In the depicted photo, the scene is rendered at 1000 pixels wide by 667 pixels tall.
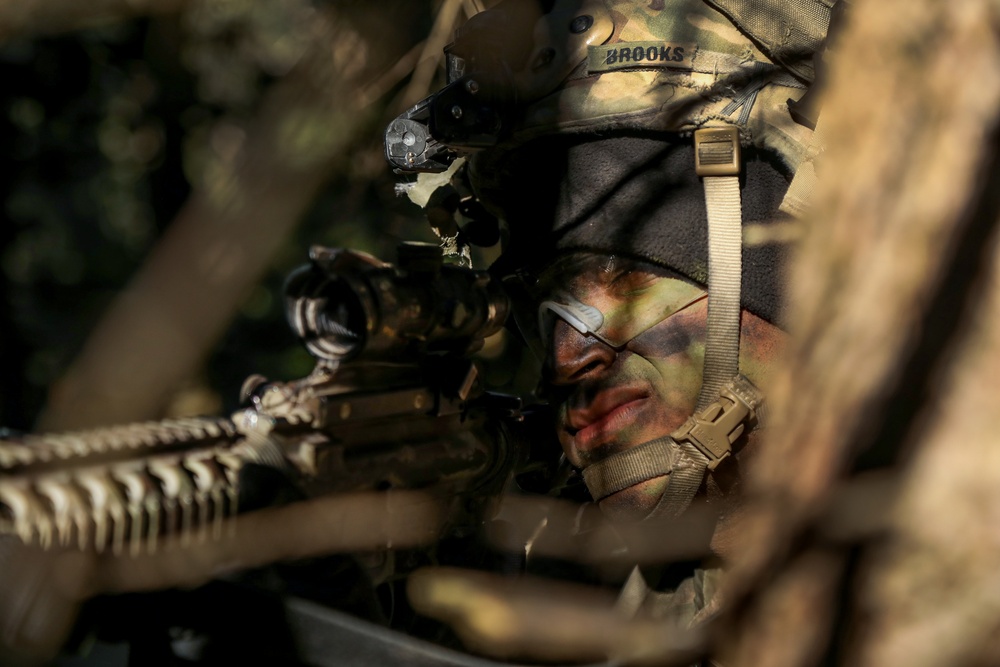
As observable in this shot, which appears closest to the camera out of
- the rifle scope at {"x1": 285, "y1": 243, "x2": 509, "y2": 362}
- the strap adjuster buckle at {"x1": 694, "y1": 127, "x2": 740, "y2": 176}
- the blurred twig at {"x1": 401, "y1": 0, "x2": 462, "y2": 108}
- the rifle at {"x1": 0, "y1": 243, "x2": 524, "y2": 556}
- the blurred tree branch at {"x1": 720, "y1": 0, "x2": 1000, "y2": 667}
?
the blurred tree branch at {"x1": 720, "y1": 0, "x2": 1000, "y2": 667}

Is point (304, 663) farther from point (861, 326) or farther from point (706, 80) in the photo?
point (706, 80)

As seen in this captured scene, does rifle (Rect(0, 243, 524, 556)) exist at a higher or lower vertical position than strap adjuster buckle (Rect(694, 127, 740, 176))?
lower

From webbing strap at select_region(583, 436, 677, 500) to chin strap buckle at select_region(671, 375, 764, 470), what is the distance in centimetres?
4

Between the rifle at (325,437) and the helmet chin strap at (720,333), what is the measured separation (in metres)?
0.26

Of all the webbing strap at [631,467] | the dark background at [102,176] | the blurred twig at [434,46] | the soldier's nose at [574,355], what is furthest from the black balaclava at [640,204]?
the dark background at [102,176]

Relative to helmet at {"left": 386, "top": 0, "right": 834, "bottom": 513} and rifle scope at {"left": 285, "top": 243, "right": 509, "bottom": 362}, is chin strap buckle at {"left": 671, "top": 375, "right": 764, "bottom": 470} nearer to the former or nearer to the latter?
helmet at {"left": 386, "top": 0, "right": 834, "bottom": 513}

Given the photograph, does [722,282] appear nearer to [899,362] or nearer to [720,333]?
[720,333]

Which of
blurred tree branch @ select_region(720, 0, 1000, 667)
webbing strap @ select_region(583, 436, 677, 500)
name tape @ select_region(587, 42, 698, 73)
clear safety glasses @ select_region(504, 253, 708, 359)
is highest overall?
blurred tree branch @ select_region(720, 0, 1000, 667)

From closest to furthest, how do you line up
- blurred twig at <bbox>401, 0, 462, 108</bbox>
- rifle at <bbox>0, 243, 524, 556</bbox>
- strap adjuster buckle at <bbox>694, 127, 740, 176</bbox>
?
rifle at <bbox>0, 243, 524, 556</bbox> < strap adjuster buckle at <bbox>694, 127, 740, 176</bbox> < blurred twig at <bbox>401, 0, 462, 108</bbox>

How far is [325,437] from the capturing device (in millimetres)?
1101

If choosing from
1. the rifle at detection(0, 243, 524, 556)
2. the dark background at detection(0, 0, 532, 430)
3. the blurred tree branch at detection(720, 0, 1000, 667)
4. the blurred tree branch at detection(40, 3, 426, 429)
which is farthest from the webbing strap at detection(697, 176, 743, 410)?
the dark background at detection(0, 0, 532, 430)

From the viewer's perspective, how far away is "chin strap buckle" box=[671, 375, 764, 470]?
48.1 inches

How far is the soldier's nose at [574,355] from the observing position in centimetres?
129

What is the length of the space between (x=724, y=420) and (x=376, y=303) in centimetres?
45
